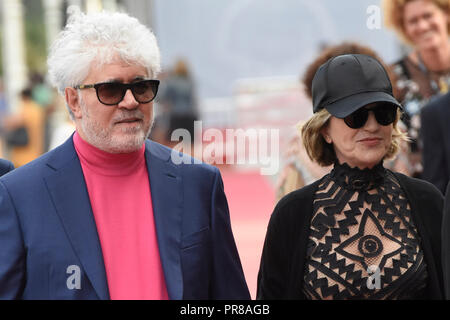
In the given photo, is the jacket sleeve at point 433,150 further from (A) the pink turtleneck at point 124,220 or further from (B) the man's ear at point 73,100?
(B) the man's ear at point 73,100

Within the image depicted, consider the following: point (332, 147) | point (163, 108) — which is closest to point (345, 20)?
point (163, 108)

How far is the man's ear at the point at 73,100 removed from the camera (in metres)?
3.49

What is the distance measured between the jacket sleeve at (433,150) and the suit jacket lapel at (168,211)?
1.90 metres

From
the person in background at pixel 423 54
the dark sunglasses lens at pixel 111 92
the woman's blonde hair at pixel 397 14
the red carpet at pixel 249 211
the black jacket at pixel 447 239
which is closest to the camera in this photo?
the black jacket at pixel 447 239

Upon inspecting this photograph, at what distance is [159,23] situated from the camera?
2208cm

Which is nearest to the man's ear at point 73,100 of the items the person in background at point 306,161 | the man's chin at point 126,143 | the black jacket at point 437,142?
the man's chin at point 126,143

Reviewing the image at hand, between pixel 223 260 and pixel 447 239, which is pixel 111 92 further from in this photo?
pixel 447 239

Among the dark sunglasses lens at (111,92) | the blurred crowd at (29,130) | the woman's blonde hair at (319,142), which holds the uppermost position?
the dark sunglasses lens at (111,92)

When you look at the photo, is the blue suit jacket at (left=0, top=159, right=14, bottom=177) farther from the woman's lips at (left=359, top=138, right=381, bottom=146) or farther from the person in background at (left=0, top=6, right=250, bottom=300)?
the woman's lips at (left=359, top=138, right=381, bottom=146)

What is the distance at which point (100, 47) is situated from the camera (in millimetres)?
3342

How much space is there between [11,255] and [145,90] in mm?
840
